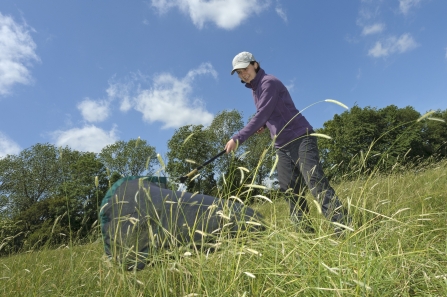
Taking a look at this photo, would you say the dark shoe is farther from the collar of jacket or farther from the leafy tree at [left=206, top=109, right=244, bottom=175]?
the leafy tree at [left=206, top=109, right=244, bottom=175]

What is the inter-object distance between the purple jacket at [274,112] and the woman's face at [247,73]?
0.04 metres

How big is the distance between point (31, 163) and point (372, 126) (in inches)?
1352

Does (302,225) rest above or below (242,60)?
below

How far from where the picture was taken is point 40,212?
82.2ft

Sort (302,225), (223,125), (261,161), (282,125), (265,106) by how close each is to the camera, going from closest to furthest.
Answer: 1. (261,161)
2. (302,225)
3. (265,106)
4. (282,125)
5. (223,125)

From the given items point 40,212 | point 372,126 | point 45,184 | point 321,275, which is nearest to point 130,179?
point 321,275

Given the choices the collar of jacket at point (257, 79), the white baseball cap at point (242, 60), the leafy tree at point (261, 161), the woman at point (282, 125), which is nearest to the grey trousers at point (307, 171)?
the woman at point (282, 125)

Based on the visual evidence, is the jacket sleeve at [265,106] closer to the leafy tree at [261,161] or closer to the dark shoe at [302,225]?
the leafy tree at [261,161]

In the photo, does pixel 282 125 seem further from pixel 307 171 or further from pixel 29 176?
pixel 29 176

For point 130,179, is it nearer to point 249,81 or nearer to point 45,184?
point 249,81

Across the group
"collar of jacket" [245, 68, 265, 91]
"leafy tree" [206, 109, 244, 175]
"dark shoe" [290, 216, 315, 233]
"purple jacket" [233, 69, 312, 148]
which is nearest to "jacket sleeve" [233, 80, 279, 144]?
"purple jacket" [233, 69, 312, 148]

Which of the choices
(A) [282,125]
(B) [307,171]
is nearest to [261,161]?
(B) [307,171]

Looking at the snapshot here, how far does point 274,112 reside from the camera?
3857 mm

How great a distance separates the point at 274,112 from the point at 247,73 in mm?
558
